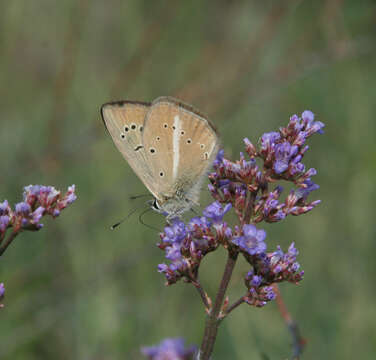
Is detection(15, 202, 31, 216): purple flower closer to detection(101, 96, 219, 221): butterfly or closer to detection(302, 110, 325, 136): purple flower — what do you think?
detection(101, 96, 219, 221): butterfly

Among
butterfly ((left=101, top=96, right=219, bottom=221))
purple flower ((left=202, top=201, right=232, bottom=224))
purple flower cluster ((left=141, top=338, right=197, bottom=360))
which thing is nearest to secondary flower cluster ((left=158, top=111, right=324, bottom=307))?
purple flower ((left=202, top=201, right=232, bottom=224))

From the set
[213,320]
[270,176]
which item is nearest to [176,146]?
[270,176]

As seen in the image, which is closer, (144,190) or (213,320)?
(213,320)

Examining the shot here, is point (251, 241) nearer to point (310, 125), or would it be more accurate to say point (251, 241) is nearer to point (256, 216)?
point (256, 216)

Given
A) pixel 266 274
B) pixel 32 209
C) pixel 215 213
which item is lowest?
pixel 266 274

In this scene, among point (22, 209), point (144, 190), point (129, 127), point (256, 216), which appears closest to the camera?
point (22, 209)

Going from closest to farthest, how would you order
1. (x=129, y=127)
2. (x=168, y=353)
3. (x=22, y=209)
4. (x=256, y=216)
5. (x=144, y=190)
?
1. (x=22, y=209)
2. (x=256, y=216)
3. (x=168, y=353)
4. (x=129, y=127)
5. (x=144, y=190)

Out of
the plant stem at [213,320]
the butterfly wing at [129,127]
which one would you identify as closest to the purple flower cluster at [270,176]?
the plant stem at [213,320]

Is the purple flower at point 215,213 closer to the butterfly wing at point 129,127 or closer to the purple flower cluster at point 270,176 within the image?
the purple flower cluster at point 270,176
